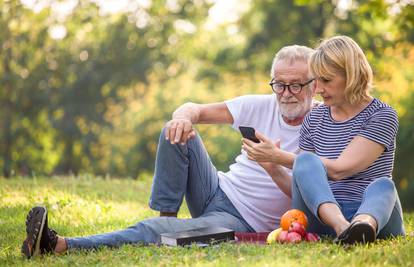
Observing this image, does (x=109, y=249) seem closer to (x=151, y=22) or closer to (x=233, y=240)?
(x=233, y=240)

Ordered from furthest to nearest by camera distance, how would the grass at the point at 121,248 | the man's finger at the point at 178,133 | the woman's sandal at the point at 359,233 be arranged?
the man's finger at the point at 178,133 → the woman's sandal at the point at 359,233 → the grass at the point at 121,248

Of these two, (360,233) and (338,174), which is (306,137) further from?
(360,233)

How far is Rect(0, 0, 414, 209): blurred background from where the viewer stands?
83.7 feet

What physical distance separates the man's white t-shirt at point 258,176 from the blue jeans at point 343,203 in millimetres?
483

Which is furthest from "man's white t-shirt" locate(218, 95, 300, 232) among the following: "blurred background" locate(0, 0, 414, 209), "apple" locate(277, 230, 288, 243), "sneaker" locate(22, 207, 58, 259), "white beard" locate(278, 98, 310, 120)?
"blurred background" locate(0, 0, 414, 209)

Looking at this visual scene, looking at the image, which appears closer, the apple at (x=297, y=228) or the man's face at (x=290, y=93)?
the apple at (x=297, y=228)

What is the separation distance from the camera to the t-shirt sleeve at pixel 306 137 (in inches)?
183

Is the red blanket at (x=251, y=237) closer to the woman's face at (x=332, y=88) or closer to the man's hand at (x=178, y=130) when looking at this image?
the man's hand at (x=178, y=130)

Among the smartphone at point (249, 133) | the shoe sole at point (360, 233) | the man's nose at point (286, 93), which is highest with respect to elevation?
the man's nose at point (286, 93)

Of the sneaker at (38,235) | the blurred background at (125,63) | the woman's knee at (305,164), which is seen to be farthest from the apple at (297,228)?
the blurred background at (125,63)

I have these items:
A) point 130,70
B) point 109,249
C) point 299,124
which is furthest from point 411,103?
point 130,70

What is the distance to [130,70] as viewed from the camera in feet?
99.9

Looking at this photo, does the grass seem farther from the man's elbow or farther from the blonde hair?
the blonde hair

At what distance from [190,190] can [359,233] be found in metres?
1.50
